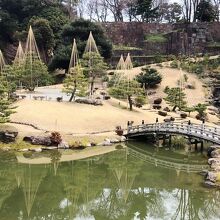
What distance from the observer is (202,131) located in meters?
34.0

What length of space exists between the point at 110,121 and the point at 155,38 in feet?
124

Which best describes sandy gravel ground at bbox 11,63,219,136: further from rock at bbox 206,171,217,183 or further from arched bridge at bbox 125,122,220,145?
rock at bbox 206,171,217,183

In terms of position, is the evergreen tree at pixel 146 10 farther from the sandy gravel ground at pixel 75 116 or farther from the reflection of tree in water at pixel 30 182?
the reflection of tree in water at pixel 30 182

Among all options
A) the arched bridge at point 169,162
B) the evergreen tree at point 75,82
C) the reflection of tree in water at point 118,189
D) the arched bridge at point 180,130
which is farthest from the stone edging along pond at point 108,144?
the evergreen tree at point 75,82

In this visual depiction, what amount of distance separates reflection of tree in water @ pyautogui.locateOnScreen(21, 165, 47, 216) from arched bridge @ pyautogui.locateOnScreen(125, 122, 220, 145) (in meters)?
11.4

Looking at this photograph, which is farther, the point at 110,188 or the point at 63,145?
the point at 63,145

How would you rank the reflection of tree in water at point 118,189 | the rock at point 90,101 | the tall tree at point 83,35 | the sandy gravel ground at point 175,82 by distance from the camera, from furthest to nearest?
the tall tree at point 83,35
the sandy gravel ground at point 175,82
the rock at point 90,101
the reflection of tree in water at point 118,189

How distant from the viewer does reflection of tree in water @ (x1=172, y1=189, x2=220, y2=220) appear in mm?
22828

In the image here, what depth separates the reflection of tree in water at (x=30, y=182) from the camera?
24.5 m

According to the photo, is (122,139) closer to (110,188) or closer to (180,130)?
(180,130)

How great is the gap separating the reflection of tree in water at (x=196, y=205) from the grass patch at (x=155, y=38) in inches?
2092

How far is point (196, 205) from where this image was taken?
24.1m

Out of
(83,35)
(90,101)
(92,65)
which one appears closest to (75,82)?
(90,101)

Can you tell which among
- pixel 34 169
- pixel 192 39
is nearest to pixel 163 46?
pixel 192 39
